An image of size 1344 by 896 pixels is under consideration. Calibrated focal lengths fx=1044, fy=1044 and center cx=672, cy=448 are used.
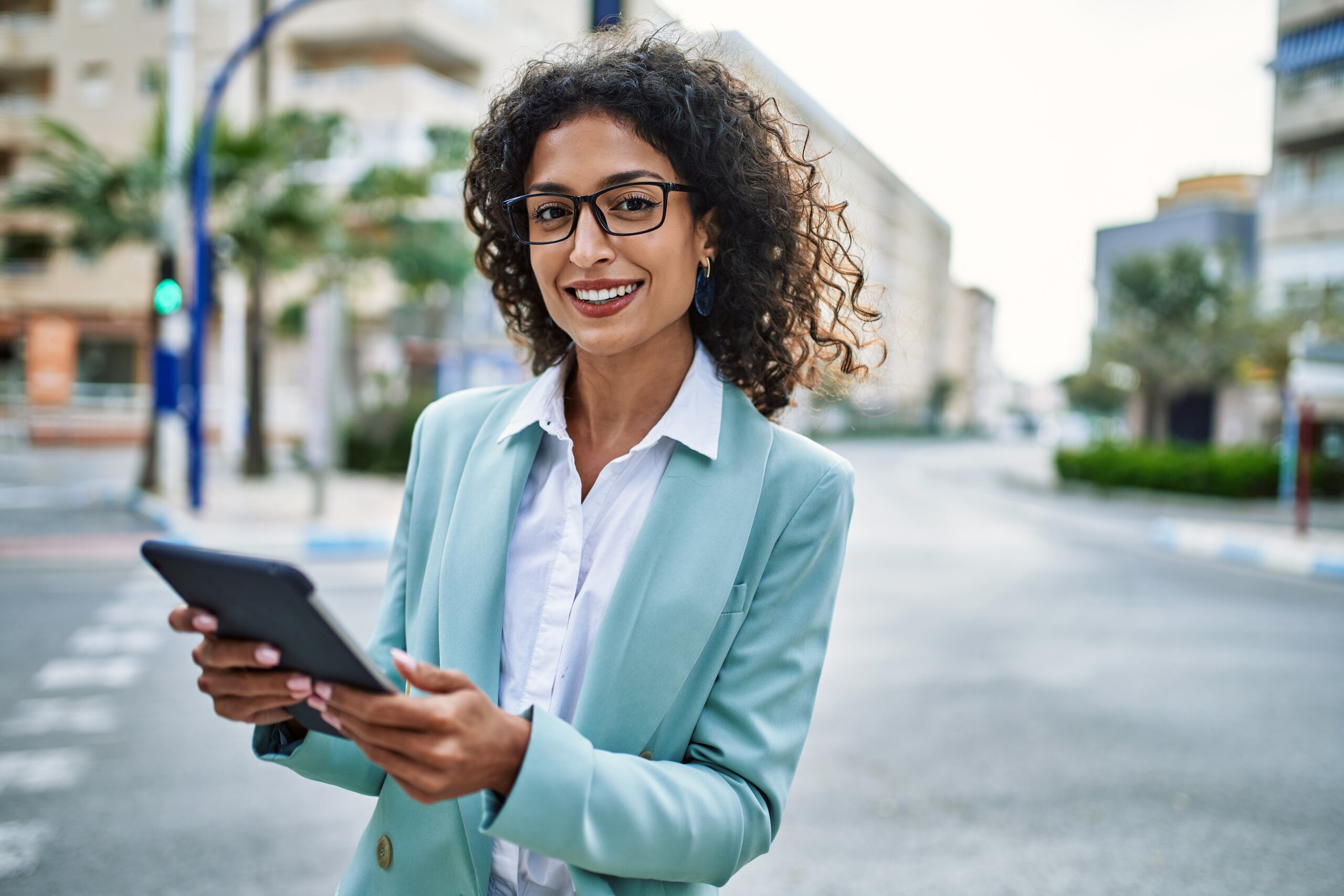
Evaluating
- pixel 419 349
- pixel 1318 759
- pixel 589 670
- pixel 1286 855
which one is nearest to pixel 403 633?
pixel 589 670

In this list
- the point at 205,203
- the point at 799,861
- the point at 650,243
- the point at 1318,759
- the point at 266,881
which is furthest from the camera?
the point at 205,203

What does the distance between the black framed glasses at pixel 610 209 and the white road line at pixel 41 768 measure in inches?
153

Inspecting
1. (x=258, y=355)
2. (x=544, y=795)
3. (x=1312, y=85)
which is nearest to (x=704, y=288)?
(x=544, y=795)

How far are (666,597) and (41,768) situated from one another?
424 cm

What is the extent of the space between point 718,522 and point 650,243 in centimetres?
43

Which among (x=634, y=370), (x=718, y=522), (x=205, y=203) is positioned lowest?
(x=718, y=522)

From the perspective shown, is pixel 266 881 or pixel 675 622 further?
pixel 266 881

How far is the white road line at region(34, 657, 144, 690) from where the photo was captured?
18.7ft

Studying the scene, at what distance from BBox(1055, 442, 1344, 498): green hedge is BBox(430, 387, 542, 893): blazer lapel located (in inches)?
849

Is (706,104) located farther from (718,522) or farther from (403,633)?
(403,633)

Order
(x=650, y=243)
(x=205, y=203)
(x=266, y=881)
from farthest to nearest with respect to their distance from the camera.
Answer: (x=205, y=203), (x=266, y=881), (x=650, y=243)

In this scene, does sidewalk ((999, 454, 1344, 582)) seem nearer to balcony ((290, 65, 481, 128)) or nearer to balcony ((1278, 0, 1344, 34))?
balcony ((1278, 0, 1344, 34))

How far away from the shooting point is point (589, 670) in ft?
4.53

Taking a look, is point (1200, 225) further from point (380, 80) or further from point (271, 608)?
point (271, 608)
